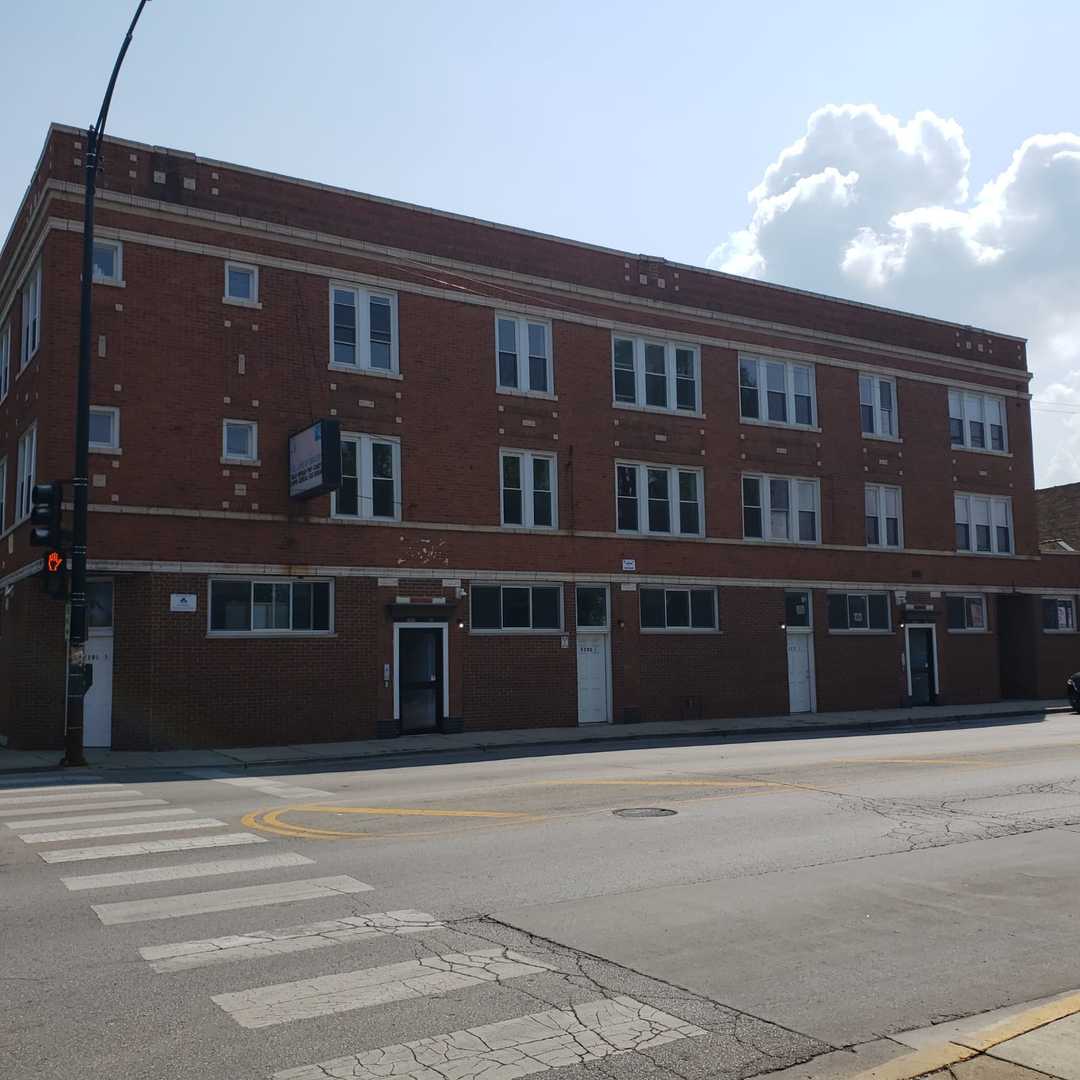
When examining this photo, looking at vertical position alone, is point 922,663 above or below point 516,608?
below

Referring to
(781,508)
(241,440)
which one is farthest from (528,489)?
(781,508)

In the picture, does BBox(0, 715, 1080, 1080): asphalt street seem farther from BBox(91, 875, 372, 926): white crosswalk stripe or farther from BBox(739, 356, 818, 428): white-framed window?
BBox(739, 356, 818, 428): white-framed window

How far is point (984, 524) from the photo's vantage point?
122ft

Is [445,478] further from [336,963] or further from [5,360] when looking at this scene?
[336,963]

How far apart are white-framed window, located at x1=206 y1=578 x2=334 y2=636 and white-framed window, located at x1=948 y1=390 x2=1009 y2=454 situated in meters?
22.1

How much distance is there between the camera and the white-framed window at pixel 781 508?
103 ft

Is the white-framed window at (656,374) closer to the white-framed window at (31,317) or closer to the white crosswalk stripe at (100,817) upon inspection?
the white-framed window at (31,317)

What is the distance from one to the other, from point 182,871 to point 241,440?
15.7 meters

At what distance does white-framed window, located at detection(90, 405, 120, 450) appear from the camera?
73.5 ft

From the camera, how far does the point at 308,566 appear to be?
2411 centimetres

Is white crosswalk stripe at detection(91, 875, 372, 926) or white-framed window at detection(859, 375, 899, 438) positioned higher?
white-framed window at detection(859, 375, 899, 438)

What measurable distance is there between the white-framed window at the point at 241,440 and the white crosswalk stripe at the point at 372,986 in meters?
18.3

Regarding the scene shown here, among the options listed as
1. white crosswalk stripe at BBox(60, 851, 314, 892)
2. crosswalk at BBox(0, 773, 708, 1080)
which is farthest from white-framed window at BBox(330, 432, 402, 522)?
white crosswalk stripe at BBox(60, 851, 314, 892)

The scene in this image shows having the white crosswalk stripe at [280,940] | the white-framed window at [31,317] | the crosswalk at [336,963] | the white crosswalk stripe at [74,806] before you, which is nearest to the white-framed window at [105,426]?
the white-framed window at [31,317]
